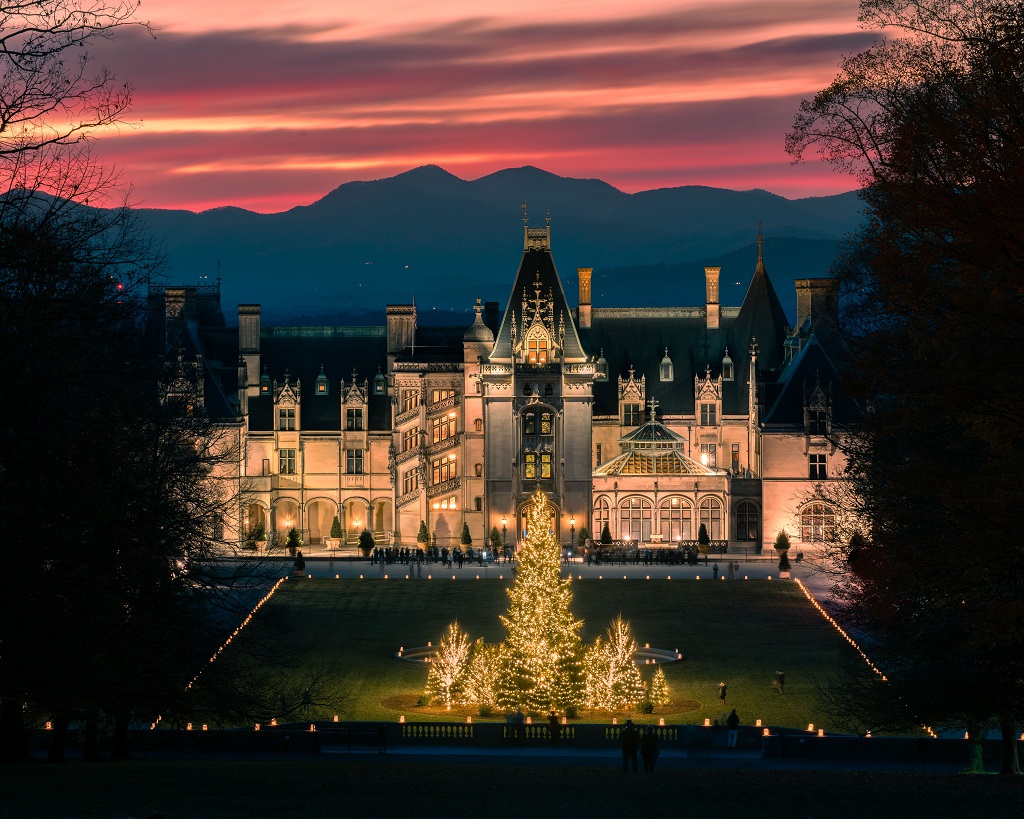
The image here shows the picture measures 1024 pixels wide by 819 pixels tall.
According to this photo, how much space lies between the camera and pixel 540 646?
55719mm

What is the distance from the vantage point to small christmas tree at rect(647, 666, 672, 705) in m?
57.0

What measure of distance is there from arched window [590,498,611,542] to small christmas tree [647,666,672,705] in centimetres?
4361

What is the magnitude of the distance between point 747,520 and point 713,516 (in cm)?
177

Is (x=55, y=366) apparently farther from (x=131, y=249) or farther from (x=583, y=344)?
(x=583, y=344)

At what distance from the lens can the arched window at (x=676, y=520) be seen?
101m

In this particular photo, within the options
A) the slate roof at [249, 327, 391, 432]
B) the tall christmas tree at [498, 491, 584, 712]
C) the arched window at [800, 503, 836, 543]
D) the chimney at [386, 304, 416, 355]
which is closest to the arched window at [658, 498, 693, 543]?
the arched window at [800, 503, 836, 543]

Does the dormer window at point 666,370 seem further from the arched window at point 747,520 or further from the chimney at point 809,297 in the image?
the arched window at point 747,520

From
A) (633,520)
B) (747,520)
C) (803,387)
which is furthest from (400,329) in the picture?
(803,387)

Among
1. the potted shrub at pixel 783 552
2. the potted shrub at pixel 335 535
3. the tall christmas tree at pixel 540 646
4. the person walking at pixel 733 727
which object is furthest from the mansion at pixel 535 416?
the person walking at pixel 733 727

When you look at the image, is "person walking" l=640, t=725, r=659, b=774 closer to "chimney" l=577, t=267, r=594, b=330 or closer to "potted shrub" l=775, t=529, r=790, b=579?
"potted shrub" l=775, t=529, r=790, b=579

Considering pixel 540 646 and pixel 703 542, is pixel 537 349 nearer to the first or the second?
pixel 703 542

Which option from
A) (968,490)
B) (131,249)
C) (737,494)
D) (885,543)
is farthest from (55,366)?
(737,494)

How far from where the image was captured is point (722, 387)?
106m

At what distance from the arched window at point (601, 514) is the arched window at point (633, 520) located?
564 millimetres
